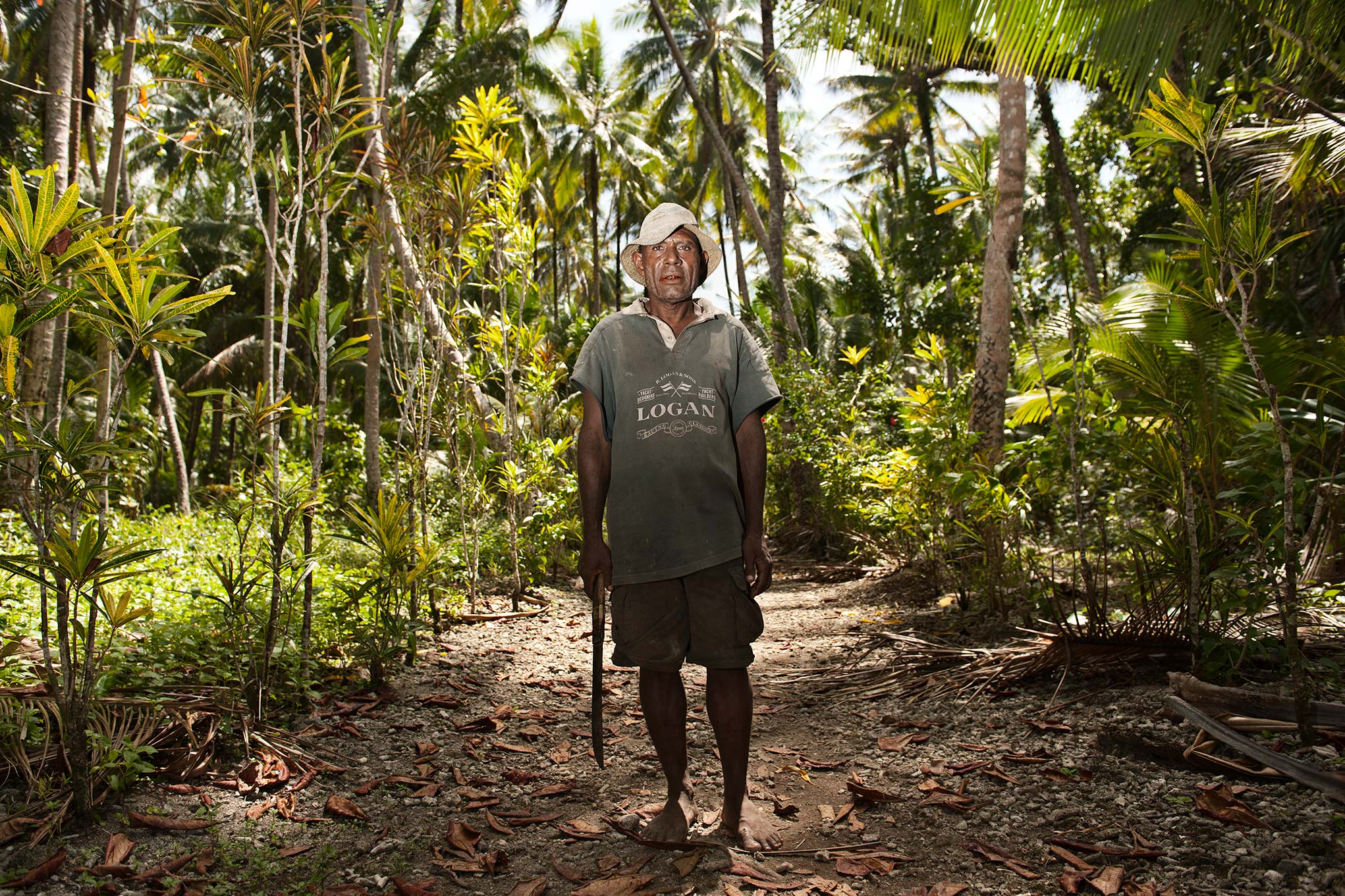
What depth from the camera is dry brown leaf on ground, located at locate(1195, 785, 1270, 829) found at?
2.30 metres

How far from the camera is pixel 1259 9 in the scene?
362 centimetres

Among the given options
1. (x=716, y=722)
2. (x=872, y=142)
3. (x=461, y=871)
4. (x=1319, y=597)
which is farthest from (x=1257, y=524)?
(x=872, y=142)

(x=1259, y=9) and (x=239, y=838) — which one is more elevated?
(x=1259, y=9)

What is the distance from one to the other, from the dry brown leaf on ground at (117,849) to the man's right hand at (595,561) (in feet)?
4.63

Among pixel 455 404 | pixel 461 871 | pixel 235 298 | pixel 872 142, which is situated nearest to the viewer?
pixel 461 871

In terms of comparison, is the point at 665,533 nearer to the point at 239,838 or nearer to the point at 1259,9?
the point at 239,838

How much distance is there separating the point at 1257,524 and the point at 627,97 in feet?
88.8

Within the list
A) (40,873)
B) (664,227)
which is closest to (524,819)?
(40,873)

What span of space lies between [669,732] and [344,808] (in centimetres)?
107

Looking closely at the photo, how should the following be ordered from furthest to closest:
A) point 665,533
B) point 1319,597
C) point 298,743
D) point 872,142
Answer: point 872,142
point 298,743
point 1319,597
point 665,533

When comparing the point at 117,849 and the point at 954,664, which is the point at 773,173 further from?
the point at 117,849

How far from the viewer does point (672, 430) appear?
104 inches

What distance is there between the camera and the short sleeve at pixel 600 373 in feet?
9.00

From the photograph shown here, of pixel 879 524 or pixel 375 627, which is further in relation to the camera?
pixel 879 524
